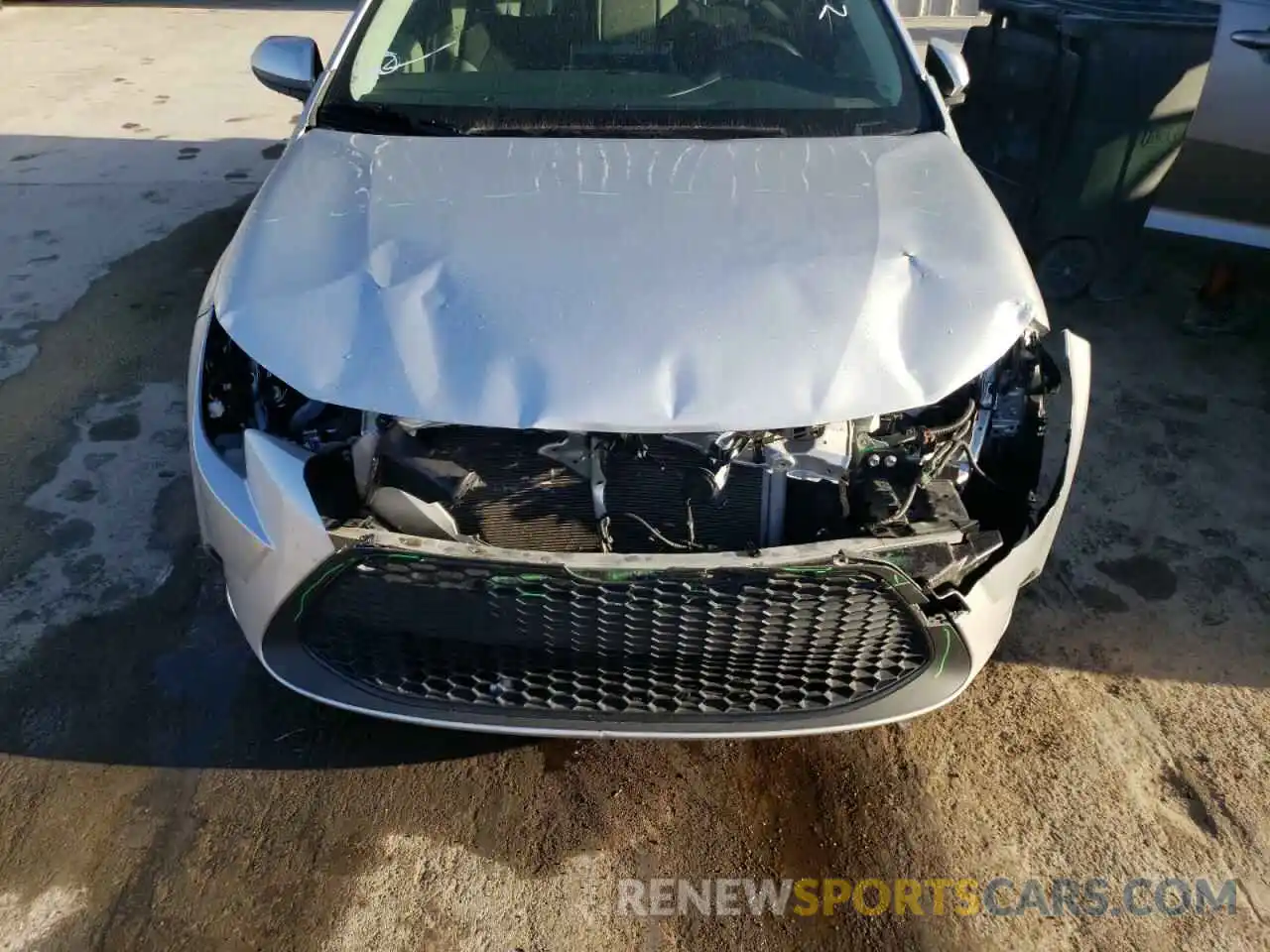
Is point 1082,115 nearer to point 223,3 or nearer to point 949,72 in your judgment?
point 949,72

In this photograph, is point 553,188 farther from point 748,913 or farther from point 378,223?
point 748,913

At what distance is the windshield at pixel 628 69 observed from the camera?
9.14 feet

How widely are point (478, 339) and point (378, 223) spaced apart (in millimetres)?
535

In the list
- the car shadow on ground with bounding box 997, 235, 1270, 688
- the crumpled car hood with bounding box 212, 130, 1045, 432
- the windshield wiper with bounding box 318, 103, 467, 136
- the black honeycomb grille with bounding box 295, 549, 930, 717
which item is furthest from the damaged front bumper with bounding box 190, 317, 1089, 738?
the windshield wiper with bounding box 318, 103, 467, 136

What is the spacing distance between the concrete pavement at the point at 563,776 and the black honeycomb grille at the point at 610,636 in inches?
15.9

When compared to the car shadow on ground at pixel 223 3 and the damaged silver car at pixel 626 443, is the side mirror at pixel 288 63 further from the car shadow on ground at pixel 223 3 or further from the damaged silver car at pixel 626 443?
the car shadow on ground at pixel 223 3

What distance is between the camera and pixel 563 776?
2.44 m

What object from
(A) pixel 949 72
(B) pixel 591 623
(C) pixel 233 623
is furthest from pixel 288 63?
(B) pixel 591 623

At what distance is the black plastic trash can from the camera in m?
4.30

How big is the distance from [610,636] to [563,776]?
0.63 meters

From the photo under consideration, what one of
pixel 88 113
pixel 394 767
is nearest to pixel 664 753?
pixel 394 767

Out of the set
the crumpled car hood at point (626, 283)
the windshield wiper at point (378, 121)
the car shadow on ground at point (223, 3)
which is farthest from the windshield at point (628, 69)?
the car shadow on ground at point (223, 3)

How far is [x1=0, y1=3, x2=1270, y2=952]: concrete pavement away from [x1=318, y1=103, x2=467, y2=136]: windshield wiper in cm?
136

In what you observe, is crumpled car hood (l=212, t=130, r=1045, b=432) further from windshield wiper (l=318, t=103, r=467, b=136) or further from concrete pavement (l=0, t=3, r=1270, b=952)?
concrete pavement (l=0, t=3, r=1270, b=952)
